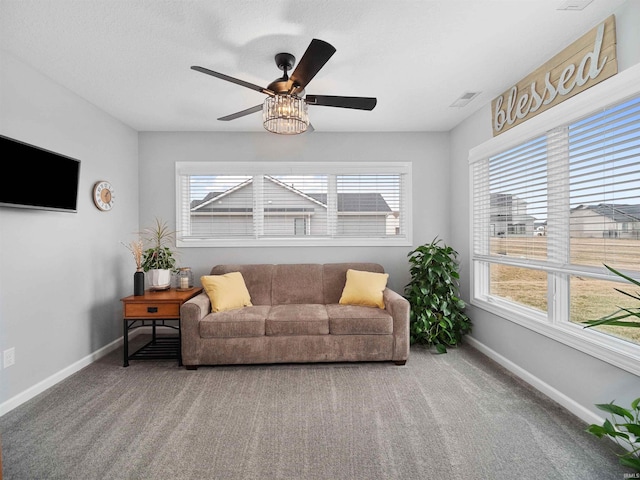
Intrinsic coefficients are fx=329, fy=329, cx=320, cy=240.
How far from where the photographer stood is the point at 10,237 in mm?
2430

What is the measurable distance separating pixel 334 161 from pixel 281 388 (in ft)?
9.05

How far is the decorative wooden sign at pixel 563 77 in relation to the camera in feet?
6.79

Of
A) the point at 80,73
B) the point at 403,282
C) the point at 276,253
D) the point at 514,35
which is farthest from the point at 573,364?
the point at 80,73

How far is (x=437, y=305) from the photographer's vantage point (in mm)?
3568

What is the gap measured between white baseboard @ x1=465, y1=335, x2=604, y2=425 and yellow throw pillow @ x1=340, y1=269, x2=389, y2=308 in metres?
1.18

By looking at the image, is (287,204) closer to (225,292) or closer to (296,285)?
(296,285)

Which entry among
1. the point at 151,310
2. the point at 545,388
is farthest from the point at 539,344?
the point at 151,310

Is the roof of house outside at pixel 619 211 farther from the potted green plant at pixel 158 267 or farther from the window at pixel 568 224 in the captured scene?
the potted green plant at pixel 158 267

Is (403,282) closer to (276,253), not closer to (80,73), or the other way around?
(276,253)

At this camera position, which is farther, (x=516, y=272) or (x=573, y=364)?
(x=516, y=272)

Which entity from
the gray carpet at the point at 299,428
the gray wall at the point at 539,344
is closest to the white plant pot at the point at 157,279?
the gray carpet at the point at 299,428

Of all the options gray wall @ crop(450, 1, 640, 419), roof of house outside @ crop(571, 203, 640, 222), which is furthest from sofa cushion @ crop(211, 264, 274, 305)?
roof of house outside @ crop(571, 203, 640, 222)

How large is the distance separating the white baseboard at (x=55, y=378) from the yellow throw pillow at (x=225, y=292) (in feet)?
4.13

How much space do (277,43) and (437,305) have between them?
2907 mm
